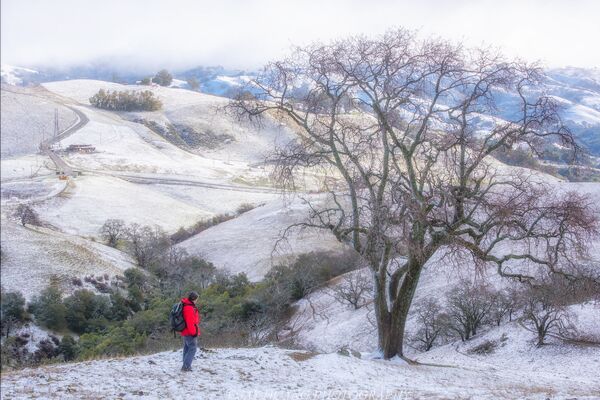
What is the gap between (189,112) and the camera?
95938 millimetres

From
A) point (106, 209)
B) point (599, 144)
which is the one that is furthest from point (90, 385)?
point (599, 144)

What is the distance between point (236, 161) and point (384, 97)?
67.5 m

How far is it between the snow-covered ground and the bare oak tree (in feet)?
6.33

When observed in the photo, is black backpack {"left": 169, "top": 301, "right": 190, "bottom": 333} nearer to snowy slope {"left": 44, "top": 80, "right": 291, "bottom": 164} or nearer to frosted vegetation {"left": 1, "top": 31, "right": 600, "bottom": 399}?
frosted vegetation {"left": 1, "top": 31, "right": 600, "bottom": 399}

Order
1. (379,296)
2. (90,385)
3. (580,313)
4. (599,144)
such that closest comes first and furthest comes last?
(90,385) < (379,296) < (580,313) < (599,144)

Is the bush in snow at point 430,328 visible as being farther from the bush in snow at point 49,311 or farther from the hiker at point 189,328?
the bush in snow at point 49,311

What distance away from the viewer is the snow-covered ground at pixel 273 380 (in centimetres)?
755

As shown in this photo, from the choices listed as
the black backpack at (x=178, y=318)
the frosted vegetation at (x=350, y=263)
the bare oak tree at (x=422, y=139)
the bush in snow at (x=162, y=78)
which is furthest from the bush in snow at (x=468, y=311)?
the bush in snow at (x=162, y=78)

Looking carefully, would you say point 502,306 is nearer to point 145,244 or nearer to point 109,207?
point 145,244

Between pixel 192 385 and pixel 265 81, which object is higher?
pixel 265 81

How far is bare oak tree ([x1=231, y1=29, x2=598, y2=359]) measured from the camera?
33.3 ft

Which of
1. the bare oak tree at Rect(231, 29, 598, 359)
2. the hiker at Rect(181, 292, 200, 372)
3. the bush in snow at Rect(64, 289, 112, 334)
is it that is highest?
the bare oak tree at Rect(231, 29, 598, 359)

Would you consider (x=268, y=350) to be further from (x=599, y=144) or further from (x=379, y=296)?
(x=599, y=144)

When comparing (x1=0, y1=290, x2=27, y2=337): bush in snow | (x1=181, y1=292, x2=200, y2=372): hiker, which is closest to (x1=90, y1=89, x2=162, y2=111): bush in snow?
(x1=0, y1=290, x2=27, y2=337): bush in snow
